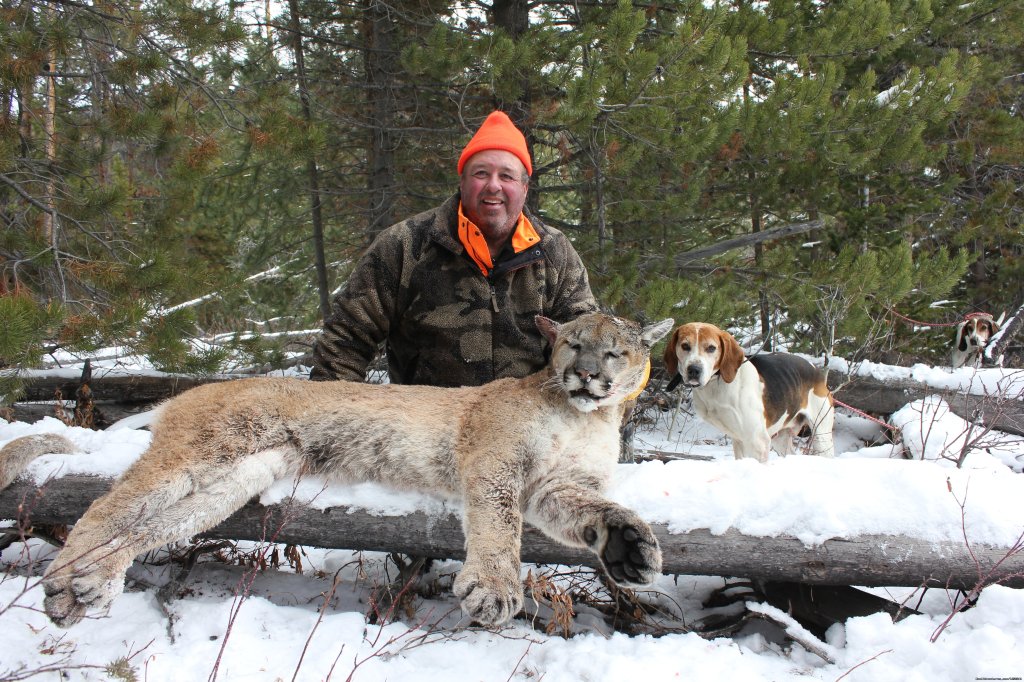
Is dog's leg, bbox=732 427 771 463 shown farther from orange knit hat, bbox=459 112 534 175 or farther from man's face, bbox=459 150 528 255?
orange knit hat, bbox=459 112 534 175

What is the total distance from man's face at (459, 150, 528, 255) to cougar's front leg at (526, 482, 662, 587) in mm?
2177

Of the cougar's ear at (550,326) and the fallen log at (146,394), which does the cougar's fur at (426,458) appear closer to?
the cougar's ear at (550,326)

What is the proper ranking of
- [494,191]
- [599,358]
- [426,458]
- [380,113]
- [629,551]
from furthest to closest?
[380,113] → [494,191] → [599,358] → [426,458] → [629,551]

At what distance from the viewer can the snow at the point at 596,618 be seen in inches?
102

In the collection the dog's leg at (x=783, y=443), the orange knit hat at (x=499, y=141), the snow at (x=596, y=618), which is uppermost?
the orange knit hat at (x=499, y=141)

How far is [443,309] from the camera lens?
470cm

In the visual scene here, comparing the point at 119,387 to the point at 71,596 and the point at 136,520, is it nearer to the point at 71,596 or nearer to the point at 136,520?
the point at 136,520

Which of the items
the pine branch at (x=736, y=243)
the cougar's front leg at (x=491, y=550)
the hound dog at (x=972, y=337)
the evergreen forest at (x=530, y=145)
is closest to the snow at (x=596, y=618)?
the cougar's front leg at (x=491, y=550)

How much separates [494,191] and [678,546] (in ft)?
8.83

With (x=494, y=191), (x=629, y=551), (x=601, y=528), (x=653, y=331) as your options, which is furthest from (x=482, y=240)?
(x=629, y=551)

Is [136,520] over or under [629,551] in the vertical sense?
over

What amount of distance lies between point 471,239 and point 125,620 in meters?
2.98

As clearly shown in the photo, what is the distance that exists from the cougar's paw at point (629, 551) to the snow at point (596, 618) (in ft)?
1.33

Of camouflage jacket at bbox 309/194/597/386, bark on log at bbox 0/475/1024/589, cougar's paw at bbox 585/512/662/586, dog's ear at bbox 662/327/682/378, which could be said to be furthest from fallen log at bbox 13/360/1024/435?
cougar's paw at bbox 585/512/662/586
